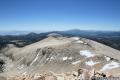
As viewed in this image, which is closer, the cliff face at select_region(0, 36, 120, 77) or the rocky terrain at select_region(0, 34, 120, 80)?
the rocky terrain at select_region(0, 34, 120, 80)

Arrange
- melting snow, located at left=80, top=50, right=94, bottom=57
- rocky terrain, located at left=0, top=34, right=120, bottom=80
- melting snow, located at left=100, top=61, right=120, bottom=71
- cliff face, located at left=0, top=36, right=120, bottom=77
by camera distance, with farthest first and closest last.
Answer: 1. melting snow, located at left=80, top=50, right=94, bottom=57
2. cliff face, located at left=0, top=36, right=120, bottom=77
3. rocky terrain, located at left=0, top=34, right=120, bottom=80
4. melting snow, located at left=100, top=61, right=120, bottom=71

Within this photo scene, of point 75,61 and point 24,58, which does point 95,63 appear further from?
point 24,58

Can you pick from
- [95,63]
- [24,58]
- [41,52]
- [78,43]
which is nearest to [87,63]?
[95,63]

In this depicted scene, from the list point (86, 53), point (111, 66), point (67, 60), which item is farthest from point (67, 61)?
point (111, 66)

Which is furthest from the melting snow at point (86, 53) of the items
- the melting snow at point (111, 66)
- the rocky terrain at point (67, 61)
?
the melting snow at point (111, 66)

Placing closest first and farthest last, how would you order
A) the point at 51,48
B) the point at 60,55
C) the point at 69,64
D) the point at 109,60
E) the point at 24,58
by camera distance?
the point at 109,60 < the point at 69,64 < the point at 60,55 < the point at 51,48 < the point at 24,58

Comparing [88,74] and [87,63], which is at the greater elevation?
[88,74]

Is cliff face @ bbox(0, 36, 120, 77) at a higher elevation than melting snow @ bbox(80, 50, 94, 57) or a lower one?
lower

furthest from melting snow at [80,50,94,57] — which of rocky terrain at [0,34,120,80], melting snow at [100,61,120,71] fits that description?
melting snow at [100,61,120,71]

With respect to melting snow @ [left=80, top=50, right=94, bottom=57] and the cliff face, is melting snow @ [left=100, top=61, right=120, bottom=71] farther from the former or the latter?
melting snow @ [left=80, top=50, right=94, bottom=57]

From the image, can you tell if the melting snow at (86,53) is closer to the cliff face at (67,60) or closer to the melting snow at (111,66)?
the cliff face at (67,60)

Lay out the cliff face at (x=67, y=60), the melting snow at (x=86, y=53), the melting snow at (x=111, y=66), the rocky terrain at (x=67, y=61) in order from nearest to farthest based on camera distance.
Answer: the melting snow at (x=111, y=66)
the rocky terrain at (x=67, y=61)
the cliff face at (x=67, y=60)
the melting snow at (x=86, y=53)
